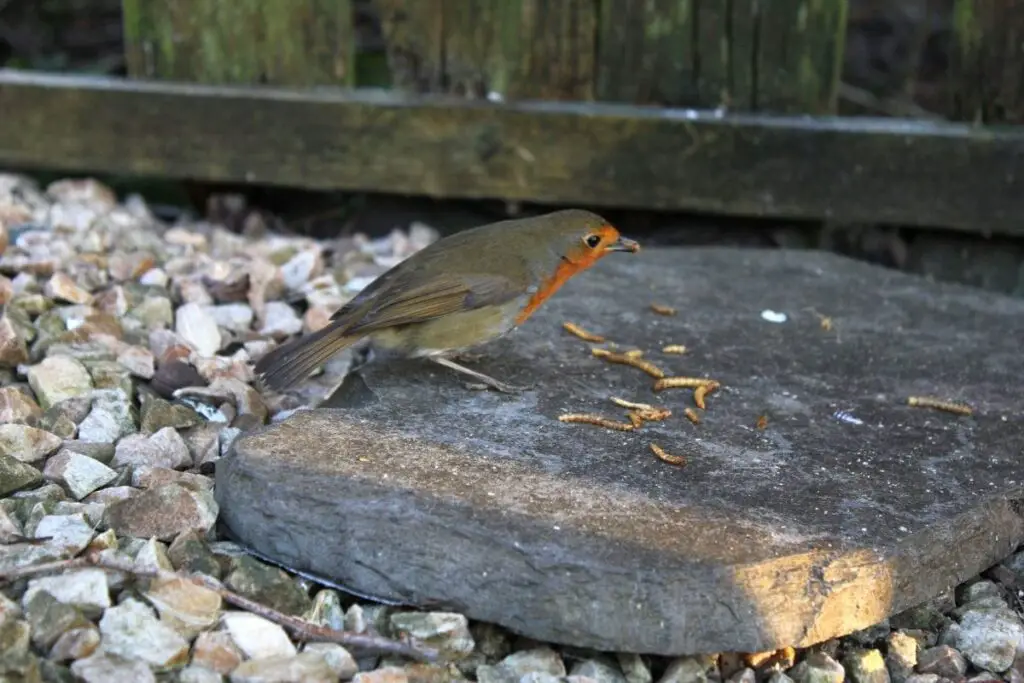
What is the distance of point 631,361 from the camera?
3658 millimetres

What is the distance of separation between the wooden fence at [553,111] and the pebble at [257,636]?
9.03 feet

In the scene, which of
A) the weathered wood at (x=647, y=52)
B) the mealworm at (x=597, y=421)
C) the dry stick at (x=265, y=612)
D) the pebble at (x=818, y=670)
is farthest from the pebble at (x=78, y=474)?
the weathered wood at (x=647, y=52)

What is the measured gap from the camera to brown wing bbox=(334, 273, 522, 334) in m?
3.53

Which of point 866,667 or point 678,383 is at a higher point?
point 678,383

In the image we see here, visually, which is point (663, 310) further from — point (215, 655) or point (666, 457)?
point (215, 655)

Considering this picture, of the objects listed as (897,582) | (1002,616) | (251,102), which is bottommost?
(1002,616)

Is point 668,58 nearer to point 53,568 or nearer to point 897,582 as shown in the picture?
point 897,582

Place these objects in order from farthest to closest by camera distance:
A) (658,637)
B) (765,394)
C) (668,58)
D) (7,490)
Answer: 1. (668,58)
2. (765,394)
3. (7,490)
4. (658,637)

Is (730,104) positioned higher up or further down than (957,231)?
higher up

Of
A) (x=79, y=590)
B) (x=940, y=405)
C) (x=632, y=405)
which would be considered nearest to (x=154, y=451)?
(x=79, y=590)

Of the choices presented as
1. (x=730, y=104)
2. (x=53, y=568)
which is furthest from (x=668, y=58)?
(x=53, y=568)

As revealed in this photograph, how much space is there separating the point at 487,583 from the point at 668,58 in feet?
9.11

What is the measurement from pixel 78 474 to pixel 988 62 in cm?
337

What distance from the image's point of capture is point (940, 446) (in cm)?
321
